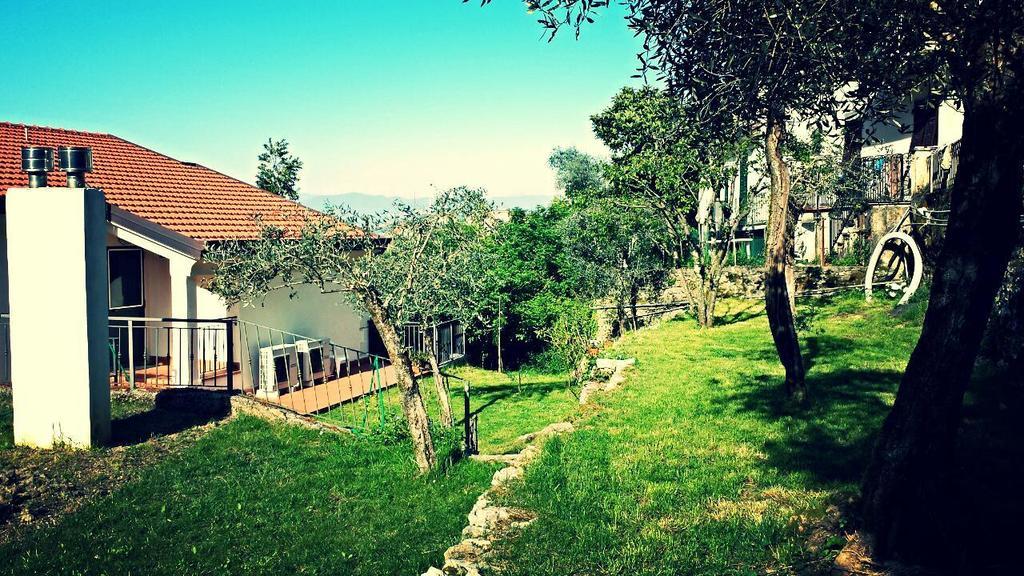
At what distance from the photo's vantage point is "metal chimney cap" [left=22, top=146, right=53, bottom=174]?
1012 cm

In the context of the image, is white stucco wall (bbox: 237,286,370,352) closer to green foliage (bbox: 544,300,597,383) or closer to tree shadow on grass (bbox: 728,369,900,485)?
green foliage (bbox: 544,300,597,383)

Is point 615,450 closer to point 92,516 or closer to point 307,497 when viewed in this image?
point 307,497

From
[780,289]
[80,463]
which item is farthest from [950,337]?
[80,463]

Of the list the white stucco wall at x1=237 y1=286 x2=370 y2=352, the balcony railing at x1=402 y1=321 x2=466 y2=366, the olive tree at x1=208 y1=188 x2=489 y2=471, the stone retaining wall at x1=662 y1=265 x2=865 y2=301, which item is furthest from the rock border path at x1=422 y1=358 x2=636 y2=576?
the stone retaining wall at x1=662 y1=265 x2=865 y2=301

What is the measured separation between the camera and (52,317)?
9969 mm

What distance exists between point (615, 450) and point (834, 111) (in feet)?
15.7

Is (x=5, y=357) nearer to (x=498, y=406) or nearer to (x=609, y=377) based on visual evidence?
(x=498, y=406)

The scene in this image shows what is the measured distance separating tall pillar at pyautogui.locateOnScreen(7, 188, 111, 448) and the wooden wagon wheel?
15.7 meters

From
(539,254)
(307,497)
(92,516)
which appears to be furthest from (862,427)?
(539,254)

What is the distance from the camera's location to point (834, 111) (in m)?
7.35

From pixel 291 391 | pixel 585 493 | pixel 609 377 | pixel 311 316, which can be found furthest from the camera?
pixel 311 316

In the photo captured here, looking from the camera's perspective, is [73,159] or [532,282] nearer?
[73,159]

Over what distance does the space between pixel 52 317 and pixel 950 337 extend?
35.4ft

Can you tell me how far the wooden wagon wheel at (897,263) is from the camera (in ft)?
51.8
